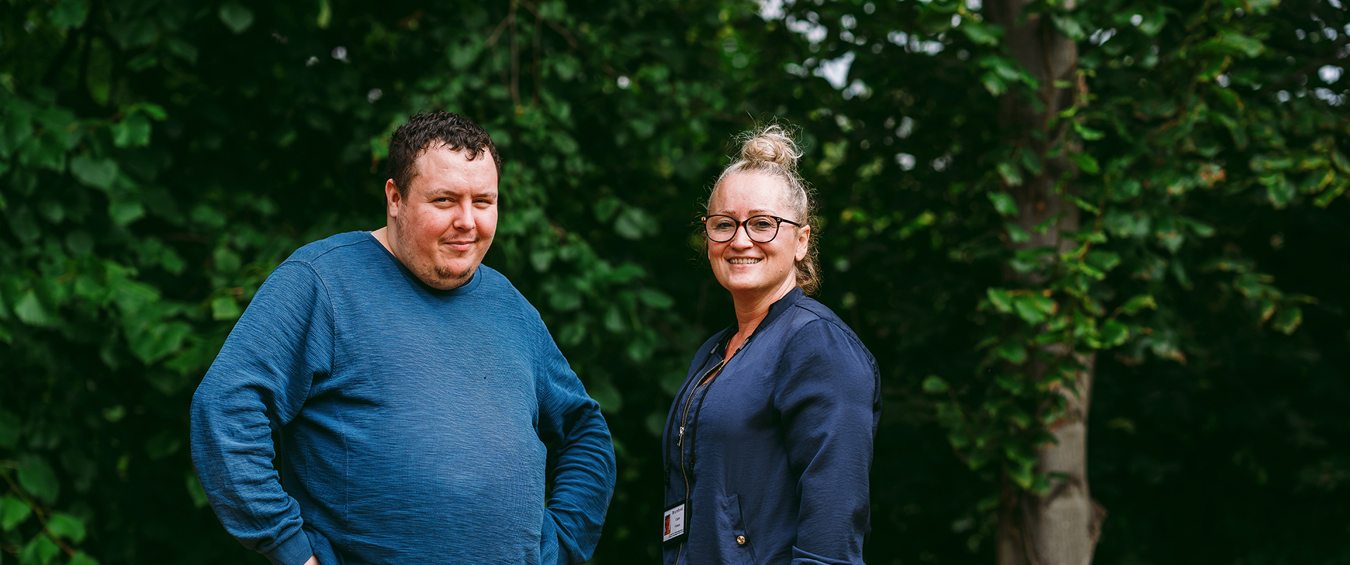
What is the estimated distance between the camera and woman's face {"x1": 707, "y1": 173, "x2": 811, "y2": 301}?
1.82 metres

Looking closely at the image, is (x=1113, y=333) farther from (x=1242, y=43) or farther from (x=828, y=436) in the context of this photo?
(x=828, y=436)

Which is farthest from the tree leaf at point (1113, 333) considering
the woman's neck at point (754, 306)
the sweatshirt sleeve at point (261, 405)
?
the sweatshirt sleeve at point (261, 405)

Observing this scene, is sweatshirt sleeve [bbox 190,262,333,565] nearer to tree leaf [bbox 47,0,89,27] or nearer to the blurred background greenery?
the blurred background greenery

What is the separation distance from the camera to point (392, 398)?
1649mm

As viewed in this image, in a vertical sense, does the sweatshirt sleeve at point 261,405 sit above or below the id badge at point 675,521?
above

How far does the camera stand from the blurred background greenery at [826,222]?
3053 millimetres

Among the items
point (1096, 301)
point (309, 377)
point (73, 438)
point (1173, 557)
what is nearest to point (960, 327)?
point (1096, 301)

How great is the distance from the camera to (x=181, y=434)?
3256 mm

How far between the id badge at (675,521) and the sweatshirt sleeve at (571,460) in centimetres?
21

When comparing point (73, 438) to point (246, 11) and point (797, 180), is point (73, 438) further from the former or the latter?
point (797, 180)

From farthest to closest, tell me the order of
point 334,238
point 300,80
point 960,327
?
point 960,327
point 300,80
point 334,238

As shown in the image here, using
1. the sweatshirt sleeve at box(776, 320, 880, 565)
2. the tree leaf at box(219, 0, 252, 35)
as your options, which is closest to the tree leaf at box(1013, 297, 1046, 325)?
the sweatshirt sleeve at box(776, 320, 880, 565)

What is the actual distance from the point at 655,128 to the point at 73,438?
2196 mm

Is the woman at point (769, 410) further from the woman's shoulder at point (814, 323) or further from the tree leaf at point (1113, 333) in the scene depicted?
the tree leaf at point (1113, 333)
